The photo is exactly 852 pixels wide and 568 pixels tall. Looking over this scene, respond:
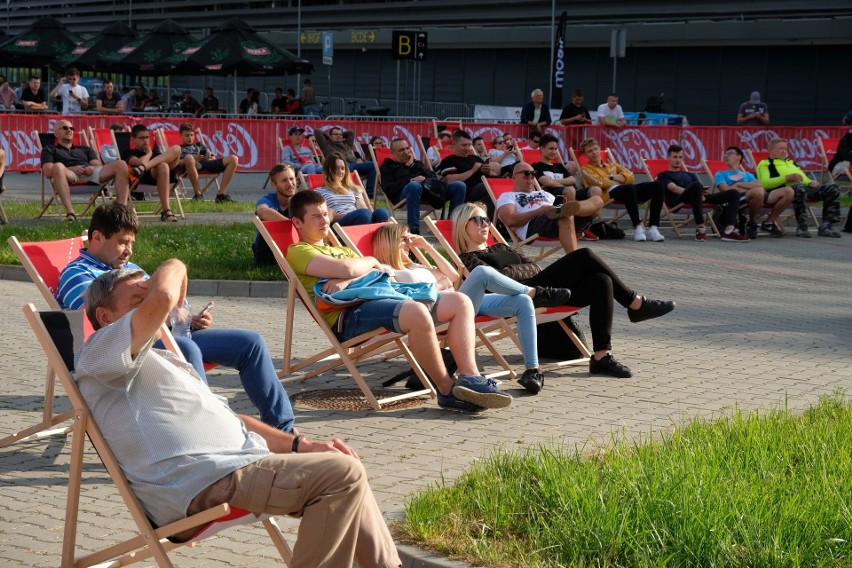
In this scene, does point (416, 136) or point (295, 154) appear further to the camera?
point (416, 136)

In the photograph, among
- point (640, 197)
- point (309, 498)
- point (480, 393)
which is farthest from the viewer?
point (640, 197)

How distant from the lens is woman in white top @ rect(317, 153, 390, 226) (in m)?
13.1

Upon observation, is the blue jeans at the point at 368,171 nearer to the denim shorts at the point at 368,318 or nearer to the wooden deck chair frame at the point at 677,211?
the wooden deck chair frame at the point at 677,211

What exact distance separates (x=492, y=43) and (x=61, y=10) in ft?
106

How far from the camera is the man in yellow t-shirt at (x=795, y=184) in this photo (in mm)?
18719

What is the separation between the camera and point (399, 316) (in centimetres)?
774

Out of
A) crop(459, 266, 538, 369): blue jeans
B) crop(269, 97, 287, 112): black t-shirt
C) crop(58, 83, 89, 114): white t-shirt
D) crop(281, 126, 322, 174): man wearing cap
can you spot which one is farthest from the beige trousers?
crop(269, 97, 287, 112): black t-shirt

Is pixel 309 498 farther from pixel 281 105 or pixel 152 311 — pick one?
pixel 281 105

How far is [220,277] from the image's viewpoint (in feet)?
42.2

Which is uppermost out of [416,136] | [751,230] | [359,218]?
[416,136]

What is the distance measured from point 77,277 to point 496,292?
2958 mm

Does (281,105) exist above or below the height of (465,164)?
above

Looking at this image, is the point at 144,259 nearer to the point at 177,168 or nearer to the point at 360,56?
the point at 177,168

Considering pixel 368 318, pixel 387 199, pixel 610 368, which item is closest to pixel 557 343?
pixel 610 368
